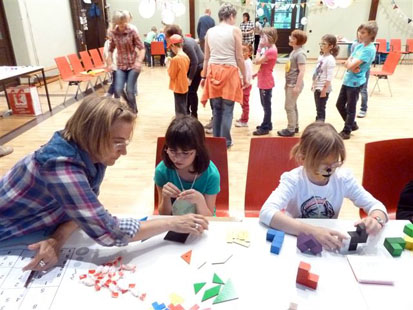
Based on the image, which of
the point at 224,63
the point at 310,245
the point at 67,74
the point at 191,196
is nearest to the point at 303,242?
the point at 310,245

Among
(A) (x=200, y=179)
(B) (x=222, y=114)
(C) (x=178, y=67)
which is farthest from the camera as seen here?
(C) (x=178, y=67)

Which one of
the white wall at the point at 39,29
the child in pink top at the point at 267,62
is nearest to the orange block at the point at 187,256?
the child in pink top at the point at 267,62

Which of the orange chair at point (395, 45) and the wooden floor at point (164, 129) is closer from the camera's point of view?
the wooden floor at point (164, 129)

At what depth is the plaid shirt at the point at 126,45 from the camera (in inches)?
165

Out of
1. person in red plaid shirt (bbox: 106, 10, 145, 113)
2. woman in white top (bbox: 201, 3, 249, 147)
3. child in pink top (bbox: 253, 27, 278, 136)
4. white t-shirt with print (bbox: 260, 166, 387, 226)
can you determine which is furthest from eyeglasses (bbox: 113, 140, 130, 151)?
person in red plaid shirt (bbox: 106, 10, 145, 113)

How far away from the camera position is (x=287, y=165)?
1771 mm

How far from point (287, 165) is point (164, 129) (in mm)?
2736

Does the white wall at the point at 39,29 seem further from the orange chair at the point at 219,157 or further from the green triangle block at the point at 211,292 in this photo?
the green triangle block at the point at 211,292

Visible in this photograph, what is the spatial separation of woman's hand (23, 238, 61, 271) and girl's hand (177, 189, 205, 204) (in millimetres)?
499

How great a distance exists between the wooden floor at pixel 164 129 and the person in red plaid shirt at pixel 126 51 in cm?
54

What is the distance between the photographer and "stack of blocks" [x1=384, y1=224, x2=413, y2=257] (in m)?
1.02

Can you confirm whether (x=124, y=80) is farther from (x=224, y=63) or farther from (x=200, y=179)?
(x=200, y=179)

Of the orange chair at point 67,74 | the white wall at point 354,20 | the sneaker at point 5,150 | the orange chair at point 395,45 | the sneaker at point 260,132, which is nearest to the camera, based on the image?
the sneaker at point 5,150

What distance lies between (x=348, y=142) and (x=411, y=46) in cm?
775
